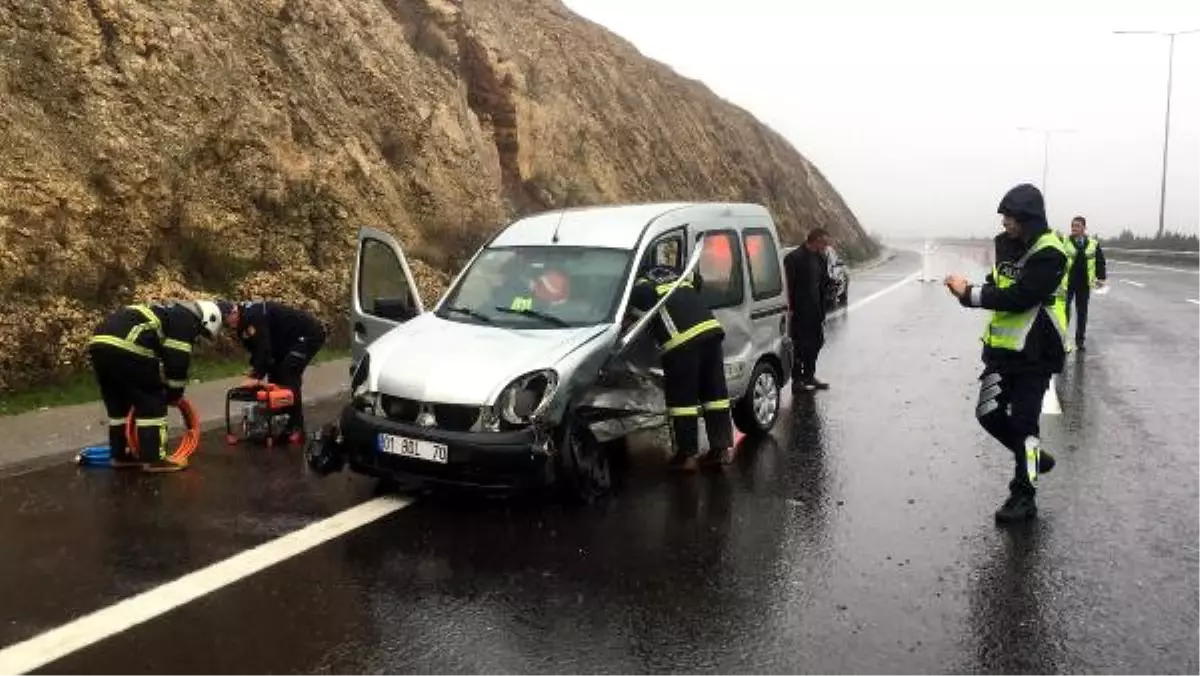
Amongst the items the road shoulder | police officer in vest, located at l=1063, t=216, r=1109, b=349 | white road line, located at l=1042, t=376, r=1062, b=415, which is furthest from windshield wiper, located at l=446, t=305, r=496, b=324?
police officer in vest, located at l=1063, t=216, r=1109, b=349

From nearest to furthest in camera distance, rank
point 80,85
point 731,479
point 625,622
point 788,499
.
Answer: point 625,622, point 788,499, point 731,479, point 80,85

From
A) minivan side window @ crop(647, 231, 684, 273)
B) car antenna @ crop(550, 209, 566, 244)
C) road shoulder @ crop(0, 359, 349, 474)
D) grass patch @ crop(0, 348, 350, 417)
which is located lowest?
road shoulder @ crop(0, 359, 349, 474)

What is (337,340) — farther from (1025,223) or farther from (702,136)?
(702,136)

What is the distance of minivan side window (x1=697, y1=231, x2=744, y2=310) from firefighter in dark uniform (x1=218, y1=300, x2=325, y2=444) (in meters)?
3.22

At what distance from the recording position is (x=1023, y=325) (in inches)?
229

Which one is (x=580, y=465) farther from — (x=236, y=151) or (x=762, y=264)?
(x=236, y=151)

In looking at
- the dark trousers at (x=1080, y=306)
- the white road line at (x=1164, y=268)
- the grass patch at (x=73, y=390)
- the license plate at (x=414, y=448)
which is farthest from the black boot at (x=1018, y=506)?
the white road line at (x=1164, y=268)

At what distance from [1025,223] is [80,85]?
35.3ft

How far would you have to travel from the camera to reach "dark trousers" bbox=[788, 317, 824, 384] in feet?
35.1

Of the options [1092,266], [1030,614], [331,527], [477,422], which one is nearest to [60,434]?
[331,527]

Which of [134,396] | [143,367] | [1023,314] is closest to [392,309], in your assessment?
[143,367]

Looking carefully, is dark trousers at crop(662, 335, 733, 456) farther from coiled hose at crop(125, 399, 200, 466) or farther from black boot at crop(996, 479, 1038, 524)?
coiled hose at crop(125, 399, 200, 466)

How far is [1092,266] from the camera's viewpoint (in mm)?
14258

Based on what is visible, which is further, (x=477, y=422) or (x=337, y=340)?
(x=337, y=340)
